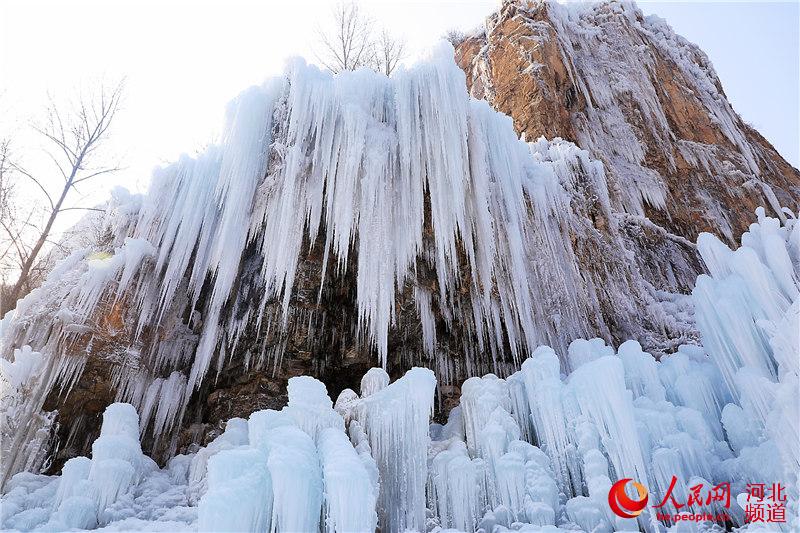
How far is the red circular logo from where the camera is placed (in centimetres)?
383

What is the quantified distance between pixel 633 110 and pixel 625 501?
1403 cm

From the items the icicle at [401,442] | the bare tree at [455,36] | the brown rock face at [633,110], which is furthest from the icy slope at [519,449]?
the bare tree at [455,36]

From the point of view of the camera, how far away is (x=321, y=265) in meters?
7.68

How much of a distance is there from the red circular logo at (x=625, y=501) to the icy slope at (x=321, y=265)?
3.46m

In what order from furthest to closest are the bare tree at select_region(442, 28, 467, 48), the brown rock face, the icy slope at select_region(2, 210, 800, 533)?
the bare tree at select_region(442, 28, 467, 48) → the brown rock face → the icy slope at select_region(2, 210, 800, 533)

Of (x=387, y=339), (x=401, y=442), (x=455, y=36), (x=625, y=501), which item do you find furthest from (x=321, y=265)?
(x=455, y=36)

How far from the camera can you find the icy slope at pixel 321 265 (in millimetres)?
6730

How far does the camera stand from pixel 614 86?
15094 millimetres

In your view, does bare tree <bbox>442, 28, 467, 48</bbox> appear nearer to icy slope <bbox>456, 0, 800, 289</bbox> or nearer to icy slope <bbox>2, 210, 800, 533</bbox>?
icy slope <bbox>456, 0, 800, 289</bbox>

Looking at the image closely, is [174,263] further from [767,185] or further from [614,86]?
[767,185]

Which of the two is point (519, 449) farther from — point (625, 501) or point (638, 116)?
point (638, 116)

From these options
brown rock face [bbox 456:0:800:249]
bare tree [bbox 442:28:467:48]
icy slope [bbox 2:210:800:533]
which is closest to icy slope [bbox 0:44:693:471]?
icy slope [bbox 2:210:800:533]

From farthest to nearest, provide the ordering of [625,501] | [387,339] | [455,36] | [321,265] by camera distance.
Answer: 1. [455,36]
2. [321,265]
3. [387,339]
4. [625,501]

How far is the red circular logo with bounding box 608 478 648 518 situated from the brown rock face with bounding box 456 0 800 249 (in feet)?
29.2
